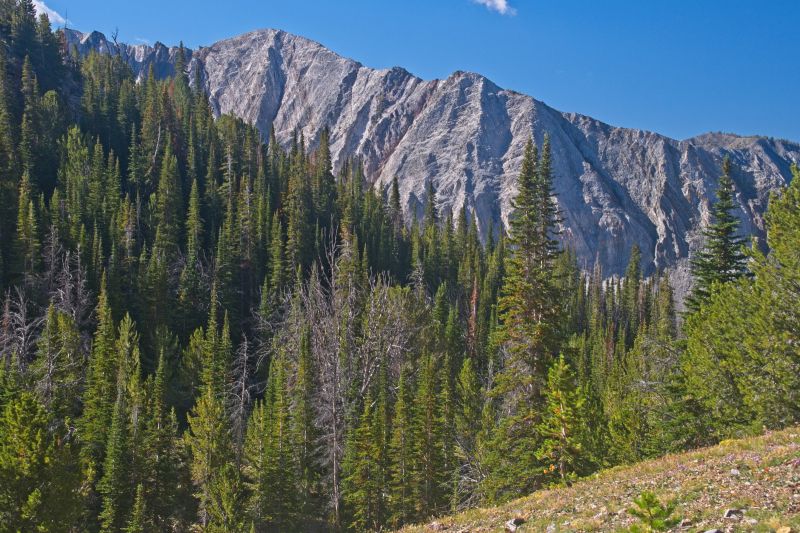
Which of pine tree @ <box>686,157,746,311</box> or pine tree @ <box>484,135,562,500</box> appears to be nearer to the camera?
pine tree @ <box>484,135,562,500</box>

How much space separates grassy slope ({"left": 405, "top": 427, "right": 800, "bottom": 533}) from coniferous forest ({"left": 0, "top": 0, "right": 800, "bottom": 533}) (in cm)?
783

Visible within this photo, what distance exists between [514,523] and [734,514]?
480 cm

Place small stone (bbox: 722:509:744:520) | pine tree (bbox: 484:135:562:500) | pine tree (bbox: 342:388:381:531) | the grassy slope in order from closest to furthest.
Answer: small stone (bbox: 722:509:744:520) < the grassy slope < pine tree (bbox: 484:135:562:500) < pine tree (bbox: 342:388:381:531)

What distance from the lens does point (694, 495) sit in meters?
11.8

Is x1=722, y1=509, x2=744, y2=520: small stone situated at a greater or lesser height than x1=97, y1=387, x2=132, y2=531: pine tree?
greater

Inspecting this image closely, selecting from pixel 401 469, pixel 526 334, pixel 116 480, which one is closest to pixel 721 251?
pixel 526 334

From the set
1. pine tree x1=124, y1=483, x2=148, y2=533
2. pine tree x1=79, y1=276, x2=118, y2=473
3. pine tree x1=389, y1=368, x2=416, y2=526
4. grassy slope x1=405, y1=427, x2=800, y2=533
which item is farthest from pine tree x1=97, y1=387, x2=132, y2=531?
grassy slope x1=405, y1=427, x2=800, y2=533

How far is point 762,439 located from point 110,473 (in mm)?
36040

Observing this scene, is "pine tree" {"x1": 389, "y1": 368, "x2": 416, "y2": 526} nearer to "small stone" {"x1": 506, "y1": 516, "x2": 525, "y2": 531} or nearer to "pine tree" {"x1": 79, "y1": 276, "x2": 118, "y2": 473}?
"pine tree" {"x1": 79, "y1": 276, "x2": 118, "y2": 473}

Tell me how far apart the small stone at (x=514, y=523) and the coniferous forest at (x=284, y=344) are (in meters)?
10.7

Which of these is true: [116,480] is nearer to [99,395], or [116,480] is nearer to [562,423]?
[99,395]

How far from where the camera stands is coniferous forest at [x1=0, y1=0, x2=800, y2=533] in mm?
26250

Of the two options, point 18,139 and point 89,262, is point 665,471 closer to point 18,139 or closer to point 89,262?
point 89,262

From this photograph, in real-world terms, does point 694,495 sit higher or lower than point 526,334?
lower
